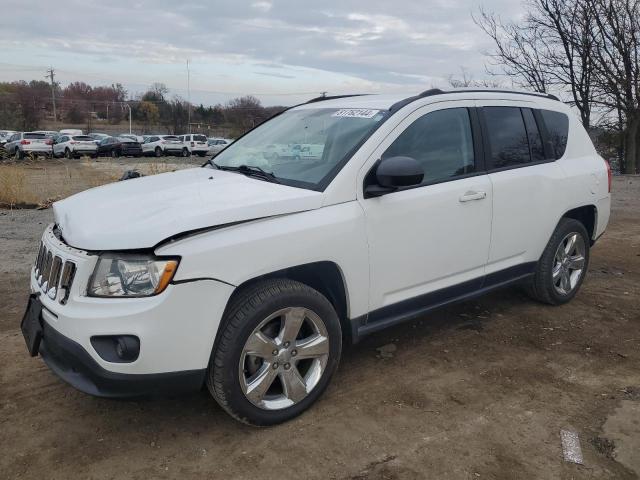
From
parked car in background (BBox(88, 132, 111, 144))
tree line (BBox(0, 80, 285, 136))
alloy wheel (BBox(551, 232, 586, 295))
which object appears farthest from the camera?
tree line (BBox(0, 80, 285, 136))

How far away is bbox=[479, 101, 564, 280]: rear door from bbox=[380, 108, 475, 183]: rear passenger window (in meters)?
0.22

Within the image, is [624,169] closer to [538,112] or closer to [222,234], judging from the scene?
[538,112]

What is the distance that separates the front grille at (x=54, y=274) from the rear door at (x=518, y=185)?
9.04ft

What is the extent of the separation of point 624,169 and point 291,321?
2985cm

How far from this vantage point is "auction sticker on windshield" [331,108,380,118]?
3.57 metres

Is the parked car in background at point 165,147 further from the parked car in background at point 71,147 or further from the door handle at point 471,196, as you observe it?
the door handle at point 471,196

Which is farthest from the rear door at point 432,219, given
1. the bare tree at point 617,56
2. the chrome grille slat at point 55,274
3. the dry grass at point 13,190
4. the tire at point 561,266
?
the bare tree at point 617,56

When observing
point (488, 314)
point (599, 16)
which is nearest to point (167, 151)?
point (599, 16)

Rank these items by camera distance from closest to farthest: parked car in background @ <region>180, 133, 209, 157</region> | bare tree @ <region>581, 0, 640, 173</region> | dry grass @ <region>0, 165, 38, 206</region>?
dry grass @ <region>0, 165, 38, 206</region> → bare tree @ <region>581, 0, 640, 173</region> → parked car in background @ <region>180, 133, 209, 157</region>

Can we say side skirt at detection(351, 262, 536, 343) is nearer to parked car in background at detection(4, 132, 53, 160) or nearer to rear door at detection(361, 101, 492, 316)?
rear door at detection(361, 101, 492, 316)

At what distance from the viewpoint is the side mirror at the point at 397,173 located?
10.2ft

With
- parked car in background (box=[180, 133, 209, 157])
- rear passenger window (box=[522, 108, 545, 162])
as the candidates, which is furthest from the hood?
parked car in background (box=[180, 133, 209, 157])

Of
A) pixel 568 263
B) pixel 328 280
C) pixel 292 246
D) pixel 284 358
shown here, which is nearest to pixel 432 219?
pixel 328 280

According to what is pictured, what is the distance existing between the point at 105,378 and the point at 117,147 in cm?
3834
